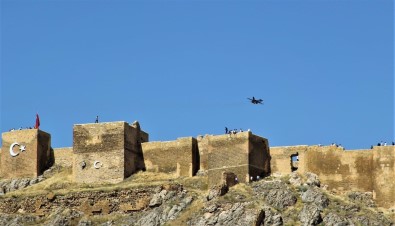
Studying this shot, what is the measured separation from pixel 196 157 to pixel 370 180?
12939 mm

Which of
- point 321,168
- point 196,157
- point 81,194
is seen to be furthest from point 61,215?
point 321,168

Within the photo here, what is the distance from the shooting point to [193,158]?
365 ft

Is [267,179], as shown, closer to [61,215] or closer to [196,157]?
[196,157]

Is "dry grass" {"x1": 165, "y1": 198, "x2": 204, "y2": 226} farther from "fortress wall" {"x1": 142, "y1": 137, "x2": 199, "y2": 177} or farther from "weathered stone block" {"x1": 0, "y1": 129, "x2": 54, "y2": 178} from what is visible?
"weathered stone block" {"x1": 0, "y1": 129, "x2": 54, "y2": 178}

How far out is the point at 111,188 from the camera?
362 feet

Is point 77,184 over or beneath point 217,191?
over

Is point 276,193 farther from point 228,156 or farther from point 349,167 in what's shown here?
point 349,167

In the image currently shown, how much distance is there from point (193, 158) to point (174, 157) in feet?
4.88

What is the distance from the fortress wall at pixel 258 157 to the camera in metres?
108

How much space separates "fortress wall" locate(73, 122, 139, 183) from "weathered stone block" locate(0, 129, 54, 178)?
4.24 m

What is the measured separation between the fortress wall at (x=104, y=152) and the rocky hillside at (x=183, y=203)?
1010 millimetres

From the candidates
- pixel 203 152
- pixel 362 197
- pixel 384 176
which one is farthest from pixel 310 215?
pixel 203 152

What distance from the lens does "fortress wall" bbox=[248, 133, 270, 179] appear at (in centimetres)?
10806

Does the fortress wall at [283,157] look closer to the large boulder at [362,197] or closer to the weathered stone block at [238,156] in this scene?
the weathered stone block at [238,156]
